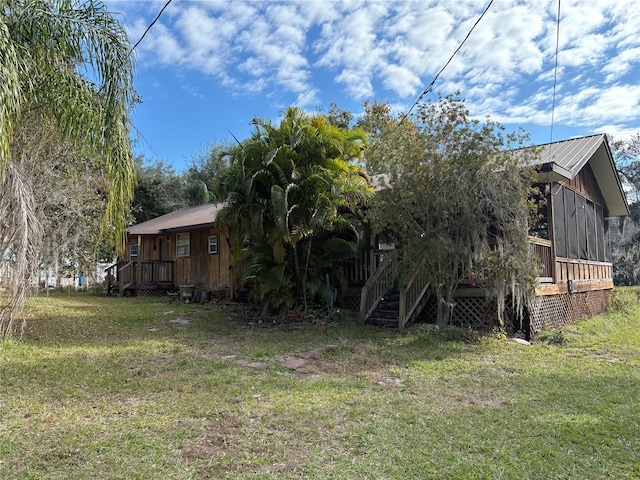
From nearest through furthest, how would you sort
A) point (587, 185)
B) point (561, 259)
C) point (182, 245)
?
point (561, 259)
point (587, 185)
point (182, 245)

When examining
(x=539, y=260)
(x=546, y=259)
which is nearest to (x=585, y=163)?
(x=546, y=259)

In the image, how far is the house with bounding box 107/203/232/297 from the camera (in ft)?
54.2

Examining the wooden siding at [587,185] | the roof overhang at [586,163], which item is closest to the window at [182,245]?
the roof overhang at [586,163]

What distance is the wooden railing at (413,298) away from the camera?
9.53 meters

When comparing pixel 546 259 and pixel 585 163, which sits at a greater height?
pixel 585 163

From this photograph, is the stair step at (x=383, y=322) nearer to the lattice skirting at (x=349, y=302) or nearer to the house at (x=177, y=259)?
the lattice skirting at (x=349, y=302)

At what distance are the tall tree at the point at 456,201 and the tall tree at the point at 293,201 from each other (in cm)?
155

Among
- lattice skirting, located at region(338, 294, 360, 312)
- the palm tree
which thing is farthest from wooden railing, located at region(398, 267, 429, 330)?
the palm tree

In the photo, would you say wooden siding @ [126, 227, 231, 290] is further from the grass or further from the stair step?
the grass

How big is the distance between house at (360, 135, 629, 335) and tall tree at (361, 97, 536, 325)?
627 millimetres

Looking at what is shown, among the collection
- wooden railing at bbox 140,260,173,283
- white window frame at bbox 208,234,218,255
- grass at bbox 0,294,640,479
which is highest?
white window frame at bbox 208,234,218,255

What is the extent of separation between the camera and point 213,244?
1689 cm

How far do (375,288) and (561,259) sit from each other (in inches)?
188

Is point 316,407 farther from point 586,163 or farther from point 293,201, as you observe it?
point 586,163
